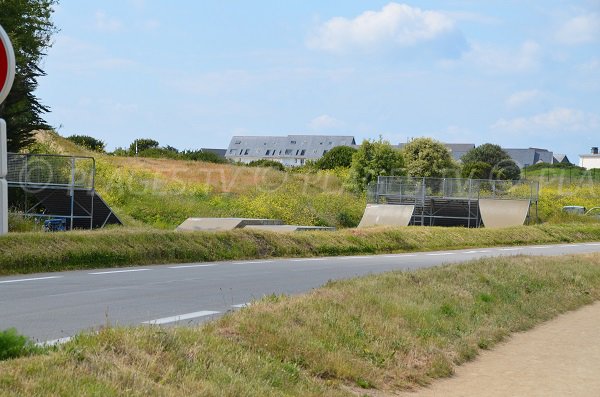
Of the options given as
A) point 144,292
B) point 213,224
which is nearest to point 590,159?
point 213,224

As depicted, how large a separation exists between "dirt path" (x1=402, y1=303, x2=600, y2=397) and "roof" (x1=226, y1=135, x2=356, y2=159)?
156 m

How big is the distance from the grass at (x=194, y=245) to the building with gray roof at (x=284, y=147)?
135434 mm

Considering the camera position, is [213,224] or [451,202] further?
[451,202]

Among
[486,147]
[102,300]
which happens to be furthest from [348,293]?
[486,147]

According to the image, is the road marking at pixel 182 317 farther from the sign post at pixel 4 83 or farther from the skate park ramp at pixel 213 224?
the skate park ramp at pixel 213 224

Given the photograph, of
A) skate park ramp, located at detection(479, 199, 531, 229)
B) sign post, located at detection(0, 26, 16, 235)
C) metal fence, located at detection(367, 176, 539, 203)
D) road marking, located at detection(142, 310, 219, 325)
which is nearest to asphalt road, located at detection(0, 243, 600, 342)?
road marking, located at detection(142, 310, 219, 325)

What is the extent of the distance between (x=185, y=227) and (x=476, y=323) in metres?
17.1

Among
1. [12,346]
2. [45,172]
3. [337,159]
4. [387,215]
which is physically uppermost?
[337,159]

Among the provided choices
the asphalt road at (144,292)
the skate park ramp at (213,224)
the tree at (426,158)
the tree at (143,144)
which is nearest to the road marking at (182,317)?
the asphalt road at (144,292)

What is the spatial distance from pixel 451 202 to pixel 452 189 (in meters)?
0.85

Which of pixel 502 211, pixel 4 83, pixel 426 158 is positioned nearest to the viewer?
pixel 4 83

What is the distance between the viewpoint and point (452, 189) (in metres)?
44.6

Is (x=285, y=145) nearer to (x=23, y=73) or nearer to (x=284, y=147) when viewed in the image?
(x=284, y=147)

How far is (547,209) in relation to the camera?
4922cm
